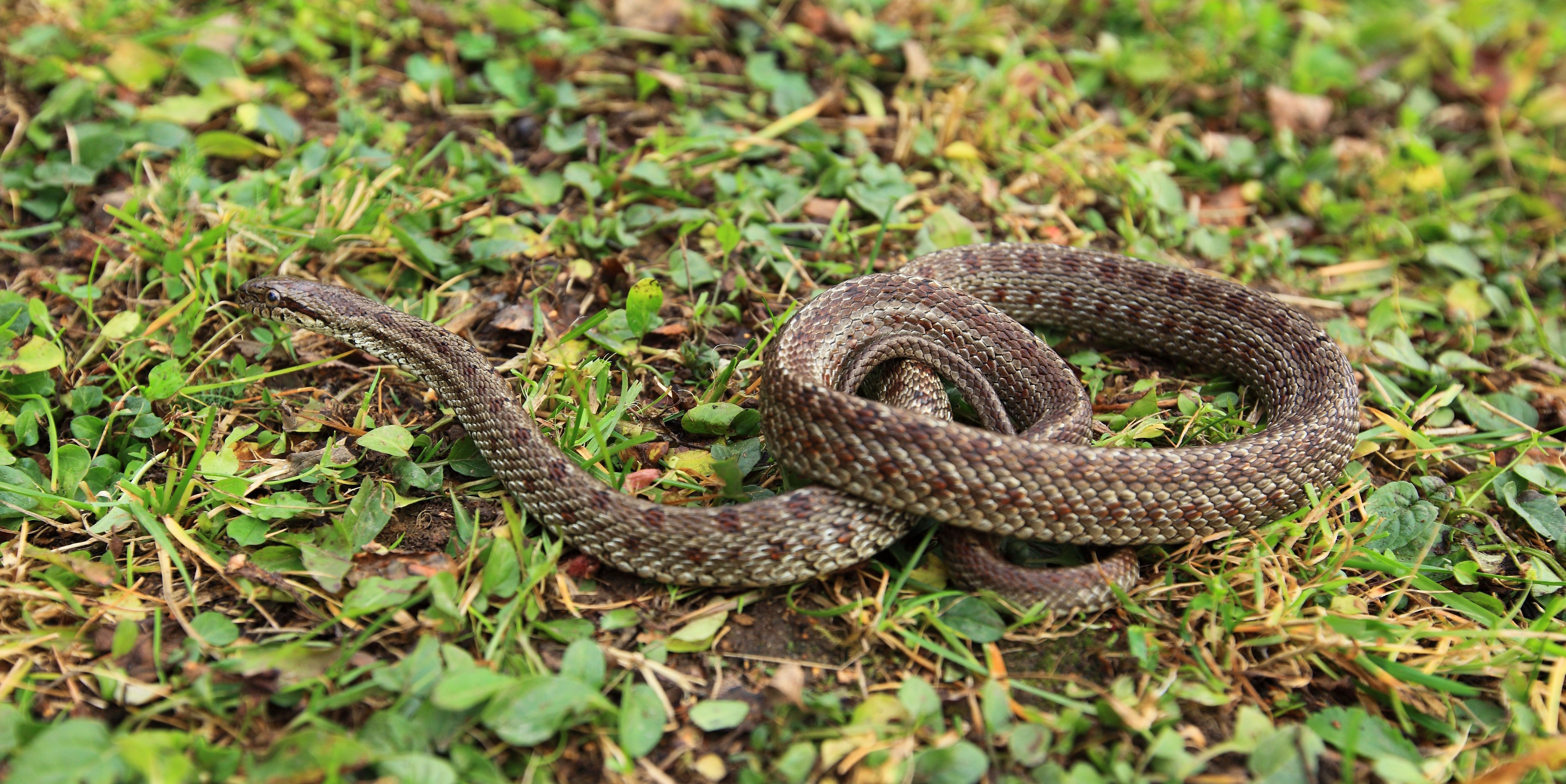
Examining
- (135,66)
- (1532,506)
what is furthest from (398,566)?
(1532,506)

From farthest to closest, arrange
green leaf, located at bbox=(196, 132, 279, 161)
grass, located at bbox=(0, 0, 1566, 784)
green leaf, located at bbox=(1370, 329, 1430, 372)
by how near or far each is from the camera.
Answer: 1. green leaf, located at bbox=(196, 132, 279, 161)
2. green leaf, located at bbox=(1370, 329, 1430, 372)
3. grass, located at bbox=(0, 0, 1566, 784)

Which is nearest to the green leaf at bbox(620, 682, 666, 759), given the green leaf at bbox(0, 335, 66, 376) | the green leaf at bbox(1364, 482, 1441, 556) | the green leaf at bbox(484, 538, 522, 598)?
the green leaf at bbox(484, 538, 522, 598)

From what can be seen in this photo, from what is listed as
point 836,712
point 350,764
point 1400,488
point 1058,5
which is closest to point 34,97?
point 350,764

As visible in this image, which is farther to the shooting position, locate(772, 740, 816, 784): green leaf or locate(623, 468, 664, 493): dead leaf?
locate(623, 468, 664, 493): dead leaf

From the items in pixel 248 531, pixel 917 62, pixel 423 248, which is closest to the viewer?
pixel 248 531

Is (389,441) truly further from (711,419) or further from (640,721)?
(640,721)

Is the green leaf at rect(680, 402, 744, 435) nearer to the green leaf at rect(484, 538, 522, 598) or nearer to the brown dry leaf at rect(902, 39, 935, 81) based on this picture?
the green leaf at rect(484, 538, 522, 598)
